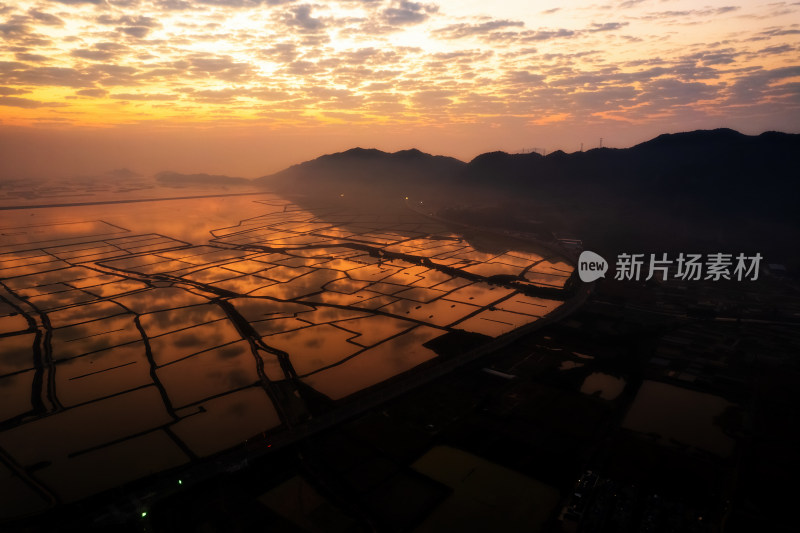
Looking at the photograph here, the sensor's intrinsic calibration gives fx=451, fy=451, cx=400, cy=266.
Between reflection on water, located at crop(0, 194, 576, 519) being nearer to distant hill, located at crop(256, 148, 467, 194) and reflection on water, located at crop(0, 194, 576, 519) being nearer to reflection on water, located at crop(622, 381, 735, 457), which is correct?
reflection on water, located at crop(622, 381, 735, 457)

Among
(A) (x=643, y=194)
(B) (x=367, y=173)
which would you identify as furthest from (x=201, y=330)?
(B) (x=367, y=173)

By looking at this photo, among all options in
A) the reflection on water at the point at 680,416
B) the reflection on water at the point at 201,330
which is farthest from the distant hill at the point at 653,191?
the reflection on water at the point at 680,416

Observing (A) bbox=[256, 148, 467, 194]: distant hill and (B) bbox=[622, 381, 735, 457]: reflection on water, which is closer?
(B) bbox=[622, 381, 735, 457]: reflection on water

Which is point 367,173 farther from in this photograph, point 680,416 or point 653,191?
point 680,416

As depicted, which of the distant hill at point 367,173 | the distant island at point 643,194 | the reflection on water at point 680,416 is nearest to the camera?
the reflection on water at point 680,416

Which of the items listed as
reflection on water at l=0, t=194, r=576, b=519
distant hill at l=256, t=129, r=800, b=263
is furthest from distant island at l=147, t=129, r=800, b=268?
reflection on water at l=0, t=194, r=576, b=519

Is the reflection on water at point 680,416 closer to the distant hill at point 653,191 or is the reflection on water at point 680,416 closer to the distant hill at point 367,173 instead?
the distant hill at point 653,191

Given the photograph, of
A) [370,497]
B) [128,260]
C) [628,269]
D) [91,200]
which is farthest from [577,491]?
[91,200]

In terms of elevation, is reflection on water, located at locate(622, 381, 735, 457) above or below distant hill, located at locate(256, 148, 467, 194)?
below

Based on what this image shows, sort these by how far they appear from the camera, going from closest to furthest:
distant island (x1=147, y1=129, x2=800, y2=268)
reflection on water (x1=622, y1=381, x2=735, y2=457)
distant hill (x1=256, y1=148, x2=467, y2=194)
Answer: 1. reflection on water (x1=622, y1=381, x2=735, y2=457)
2. distant island (x1=147, y1=129, x2=800, y2=268)
3. distant hill (x1=256, y1=148, x2=467, y2=194)
